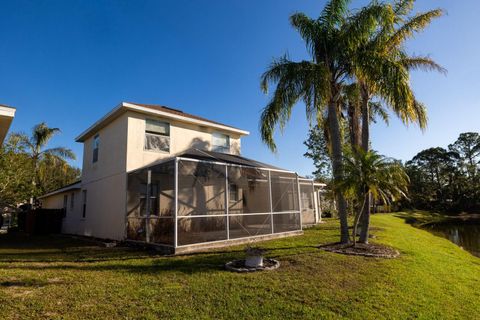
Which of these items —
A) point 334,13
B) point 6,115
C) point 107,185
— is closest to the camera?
point 6,115

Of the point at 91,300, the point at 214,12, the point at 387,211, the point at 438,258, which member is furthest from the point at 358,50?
the point at 387,211

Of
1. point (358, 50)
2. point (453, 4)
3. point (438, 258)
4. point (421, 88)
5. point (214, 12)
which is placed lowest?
point (438, 258)

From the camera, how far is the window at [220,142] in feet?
49.2

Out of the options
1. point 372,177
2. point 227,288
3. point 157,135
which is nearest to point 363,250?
point 372,177

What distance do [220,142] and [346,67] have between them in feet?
24.7

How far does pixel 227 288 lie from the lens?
5430 millimetres

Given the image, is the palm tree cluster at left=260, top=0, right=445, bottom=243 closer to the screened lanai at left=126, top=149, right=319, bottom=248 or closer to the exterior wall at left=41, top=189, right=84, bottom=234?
the screened lanai at left=126, top=149, right=319, bottom=248

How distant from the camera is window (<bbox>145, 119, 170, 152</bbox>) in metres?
12.3

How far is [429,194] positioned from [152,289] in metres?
52.8

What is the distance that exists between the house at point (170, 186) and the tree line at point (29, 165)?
262 centimetres

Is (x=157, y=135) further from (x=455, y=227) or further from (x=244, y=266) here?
(x=455, y=227)

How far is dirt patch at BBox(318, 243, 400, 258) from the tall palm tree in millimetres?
563

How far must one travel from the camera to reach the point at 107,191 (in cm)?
1273

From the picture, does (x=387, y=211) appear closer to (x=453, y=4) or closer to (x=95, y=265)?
(x=453, y=4)
